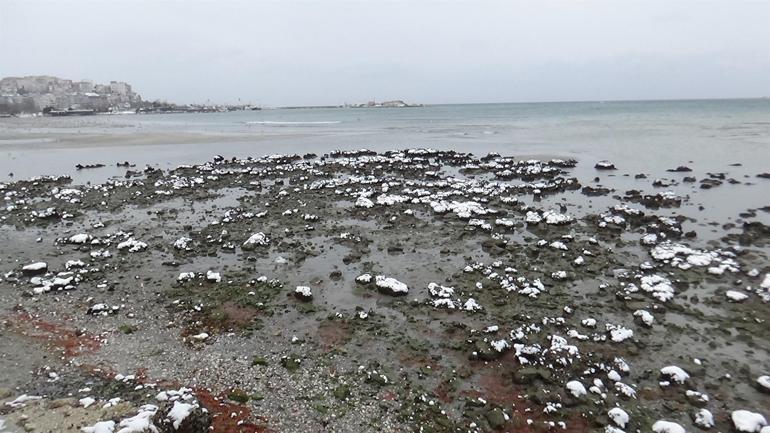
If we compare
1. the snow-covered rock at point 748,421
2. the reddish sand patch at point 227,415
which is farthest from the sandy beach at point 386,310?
the snow-covered rock at point 748,421

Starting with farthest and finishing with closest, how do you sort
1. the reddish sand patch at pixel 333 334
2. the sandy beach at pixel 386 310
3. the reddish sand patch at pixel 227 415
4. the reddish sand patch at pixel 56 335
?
Result: the reddish sand patch at pixel 333 334
the reddish sand patch at pixel 56 335
the sandy beach at pixel 386 310
the reddish sand patch at pixel 227 415

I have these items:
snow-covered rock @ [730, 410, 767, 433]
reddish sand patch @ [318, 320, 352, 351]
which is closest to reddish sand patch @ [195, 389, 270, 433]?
reddish sand patch @ [318, 320, 352, 351]

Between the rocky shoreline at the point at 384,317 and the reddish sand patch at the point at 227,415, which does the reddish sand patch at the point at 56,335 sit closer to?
the rocky shoreline at the point at 384,317

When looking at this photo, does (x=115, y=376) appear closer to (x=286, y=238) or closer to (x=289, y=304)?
(x=289, y=304)

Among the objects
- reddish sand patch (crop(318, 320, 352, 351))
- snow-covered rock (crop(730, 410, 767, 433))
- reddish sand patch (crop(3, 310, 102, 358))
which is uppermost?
reddish sand patch (crop(3, 310, 102, 358))

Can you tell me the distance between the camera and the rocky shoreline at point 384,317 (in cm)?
768

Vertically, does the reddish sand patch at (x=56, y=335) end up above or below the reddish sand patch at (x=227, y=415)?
above

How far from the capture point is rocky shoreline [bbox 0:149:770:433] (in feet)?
25.2

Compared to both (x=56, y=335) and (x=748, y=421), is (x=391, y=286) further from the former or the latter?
(x=56, y=335)

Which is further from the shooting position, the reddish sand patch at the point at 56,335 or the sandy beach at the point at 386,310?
the reddish sand patch at the point at 56,335

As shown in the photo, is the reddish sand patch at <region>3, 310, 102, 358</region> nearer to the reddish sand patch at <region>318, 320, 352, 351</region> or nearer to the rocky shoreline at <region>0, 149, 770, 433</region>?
the rocky shoreline at <region>0, 149, 770, 433</region>

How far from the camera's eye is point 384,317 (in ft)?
36.3

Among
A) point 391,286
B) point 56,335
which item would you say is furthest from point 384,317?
point 56,335

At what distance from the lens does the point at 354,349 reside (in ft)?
31.6
